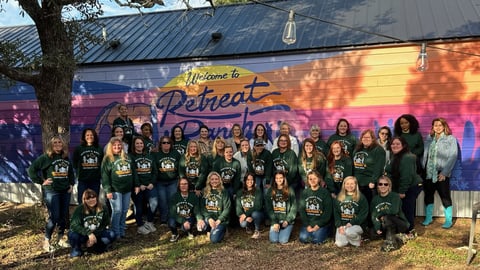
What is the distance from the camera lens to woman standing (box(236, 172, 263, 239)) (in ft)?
19.6

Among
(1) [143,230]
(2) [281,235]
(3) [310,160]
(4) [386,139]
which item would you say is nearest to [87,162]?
(1) [143,230]

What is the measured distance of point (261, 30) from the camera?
862cm

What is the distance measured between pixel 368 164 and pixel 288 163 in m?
1.18

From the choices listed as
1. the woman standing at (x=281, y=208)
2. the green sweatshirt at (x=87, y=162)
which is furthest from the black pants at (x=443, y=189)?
the green sweatshirt at (x=87, y=162)

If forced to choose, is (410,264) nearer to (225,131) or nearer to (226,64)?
(225,131)

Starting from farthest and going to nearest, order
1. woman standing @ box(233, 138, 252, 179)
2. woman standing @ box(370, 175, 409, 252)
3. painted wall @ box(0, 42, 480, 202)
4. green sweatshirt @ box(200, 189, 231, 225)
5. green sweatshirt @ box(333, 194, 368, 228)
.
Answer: painted wall @ box(0, 42, 480, 202)
woman standing @ box(233, 138, 252, 179)
green sweatshirt @ box(200, 189, 231, 225)
green sweatshirt @ box(333, 194, 368, 228)
woman standing @ box(370, 175, 409, 252)

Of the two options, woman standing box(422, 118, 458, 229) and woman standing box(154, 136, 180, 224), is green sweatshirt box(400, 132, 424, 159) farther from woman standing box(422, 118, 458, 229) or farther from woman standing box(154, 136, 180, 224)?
woman standing box(154, 136, 180, 224)

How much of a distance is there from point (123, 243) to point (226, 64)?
3.98 meters

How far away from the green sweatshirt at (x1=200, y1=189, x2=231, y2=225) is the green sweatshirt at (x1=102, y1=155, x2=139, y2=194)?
1.17m

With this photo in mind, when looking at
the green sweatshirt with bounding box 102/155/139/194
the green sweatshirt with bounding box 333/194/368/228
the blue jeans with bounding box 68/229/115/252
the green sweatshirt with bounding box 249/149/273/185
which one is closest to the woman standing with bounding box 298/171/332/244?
the green sweatshirt with bounding box 333/194/368/228

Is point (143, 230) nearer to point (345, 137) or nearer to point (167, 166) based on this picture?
point (167, 166)

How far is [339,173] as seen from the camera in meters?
5.95

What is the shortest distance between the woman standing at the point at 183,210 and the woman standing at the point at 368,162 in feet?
8.12

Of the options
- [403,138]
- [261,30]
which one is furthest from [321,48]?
[403,138]
